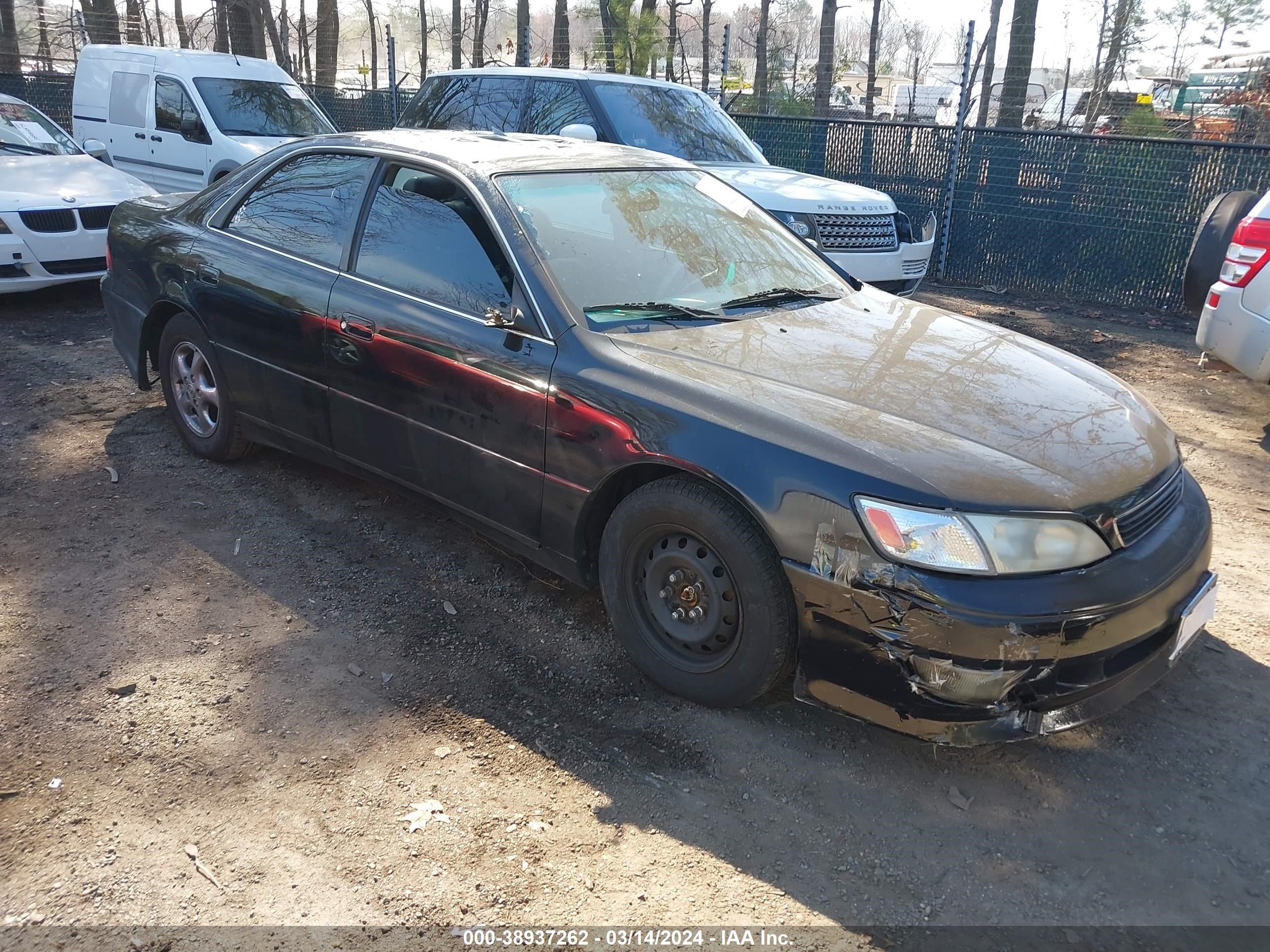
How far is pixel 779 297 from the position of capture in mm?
3875

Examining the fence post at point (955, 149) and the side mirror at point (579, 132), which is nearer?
the side mirror at point (579, 132)

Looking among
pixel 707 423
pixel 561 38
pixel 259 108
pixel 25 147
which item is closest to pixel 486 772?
pixel 707 423

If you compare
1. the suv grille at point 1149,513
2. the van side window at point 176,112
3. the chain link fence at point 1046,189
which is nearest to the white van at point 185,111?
the van side window at point 176,112

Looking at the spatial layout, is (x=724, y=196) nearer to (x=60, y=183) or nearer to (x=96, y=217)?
(x=96, y=217)

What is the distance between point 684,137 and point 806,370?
18.8ft

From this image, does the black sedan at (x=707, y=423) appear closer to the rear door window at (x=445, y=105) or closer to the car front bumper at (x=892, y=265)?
the car front bumper at (x=892, y=265)

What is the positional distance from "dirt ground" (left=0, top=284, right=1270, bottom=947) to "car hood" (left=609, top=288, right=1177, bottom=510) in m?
0.90

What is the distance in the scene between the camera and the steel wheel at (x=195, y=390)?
4.80 meters

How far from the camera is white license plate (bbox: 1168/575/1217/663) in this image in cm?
299

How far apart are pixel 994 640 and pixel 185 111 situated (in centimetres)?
1090

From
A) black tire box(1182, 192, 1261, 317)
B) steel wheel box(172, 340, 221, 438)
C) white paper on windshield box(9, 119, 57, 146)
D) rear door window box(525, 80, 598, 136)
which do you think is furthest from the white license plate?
white paper on windshield box(9, 119, 57, 146)

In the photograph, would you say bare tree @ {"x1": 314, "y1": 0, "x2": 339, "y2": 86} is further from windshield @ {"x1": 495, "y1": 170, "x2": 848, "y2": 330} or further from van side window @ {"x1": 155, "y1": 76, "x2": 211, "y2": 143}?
windshield @ {"x1": 495, "y1": 170, "x2": 848, "y2": 330}

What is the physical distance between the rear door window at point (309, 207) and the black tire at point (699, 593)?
6.00ft

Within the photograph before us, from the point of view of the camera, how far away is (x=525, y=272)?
135 inches
